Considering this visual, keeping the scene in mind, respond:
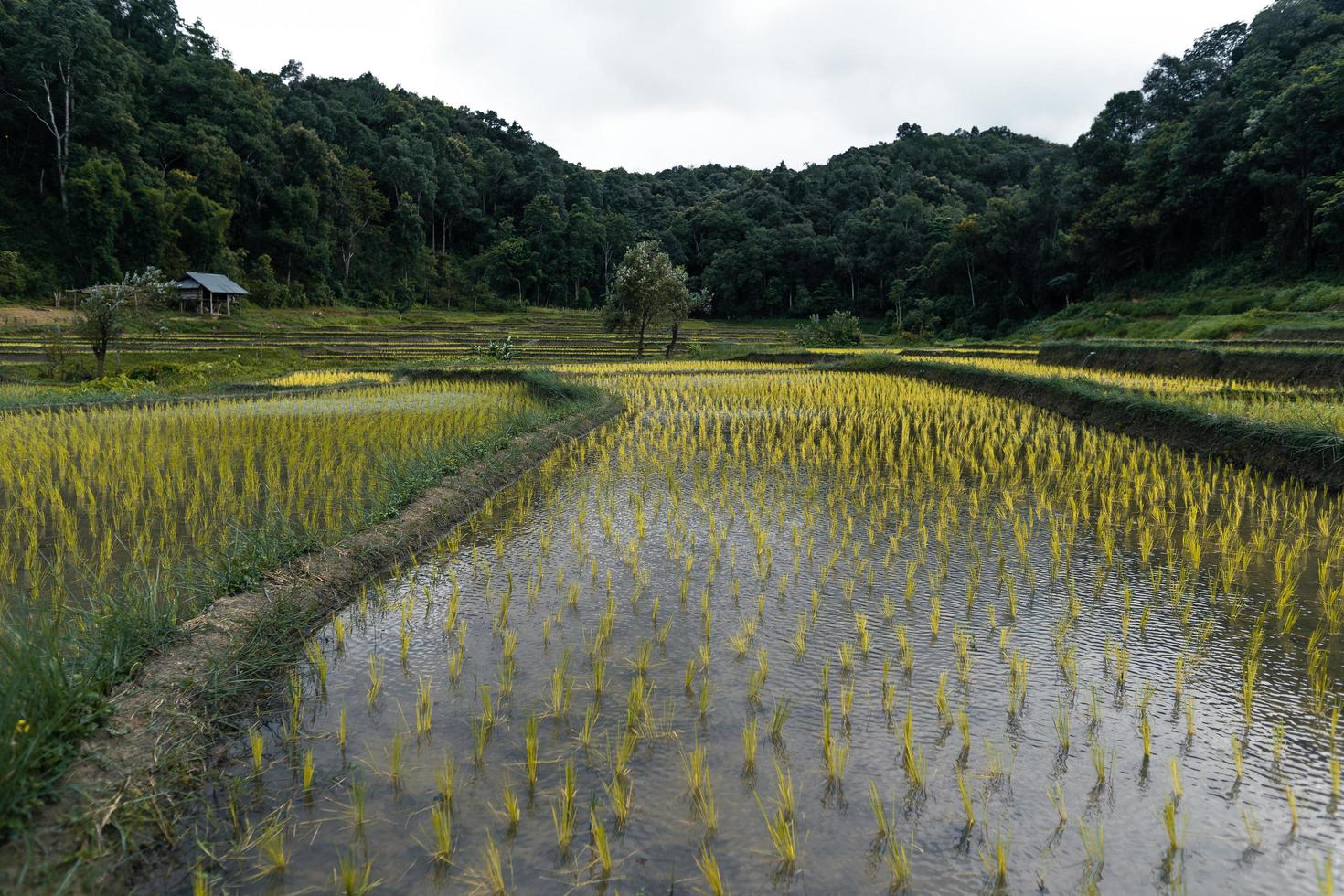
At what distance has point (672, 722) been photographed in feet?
8.61

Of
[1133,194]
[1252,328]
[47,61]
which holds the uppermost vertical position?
[47,61]

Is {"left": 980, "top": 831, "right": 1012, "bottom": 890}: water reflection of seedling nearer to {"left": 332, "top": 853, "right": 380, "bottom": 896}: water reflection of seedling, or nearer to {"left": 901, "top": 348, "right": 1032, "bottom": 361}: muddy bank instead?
{"left": 332, "top": 853, "right": 380, "bottom": 896}: water reflection of seedling

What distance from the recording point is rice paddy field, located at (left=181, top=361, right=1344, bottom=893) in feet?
6.43

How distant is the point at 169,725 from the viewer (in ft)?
7.61

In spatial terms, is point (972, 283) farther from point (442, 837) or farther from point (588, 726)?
point (442, 837)

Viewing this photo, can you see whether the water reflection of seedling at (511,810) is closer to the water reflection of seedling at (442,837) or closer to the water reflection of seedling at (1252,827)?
the water reflection of seedling at (442,837)

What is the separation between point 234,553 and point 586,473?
3751 mm

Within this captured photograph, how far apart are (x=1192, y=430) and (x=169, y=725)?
8.87 meters

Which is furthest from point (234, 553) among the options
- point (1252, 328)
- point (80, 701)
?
point (1252, 328)

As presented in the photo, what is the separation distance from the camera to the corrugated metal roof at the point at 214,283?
34750 mm

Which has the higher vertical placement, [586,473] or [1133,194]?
[1133,194]

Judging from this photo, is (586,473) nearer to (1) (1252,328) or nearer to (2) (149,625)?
(2) (149,625)

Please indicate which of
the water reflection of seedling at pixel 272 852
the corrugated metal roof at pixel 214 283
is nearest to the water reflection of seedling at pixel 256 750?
the water reflection of seedling at pixel 272 852

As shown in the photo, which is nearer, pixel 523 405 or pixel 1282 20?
pixel 523 405
